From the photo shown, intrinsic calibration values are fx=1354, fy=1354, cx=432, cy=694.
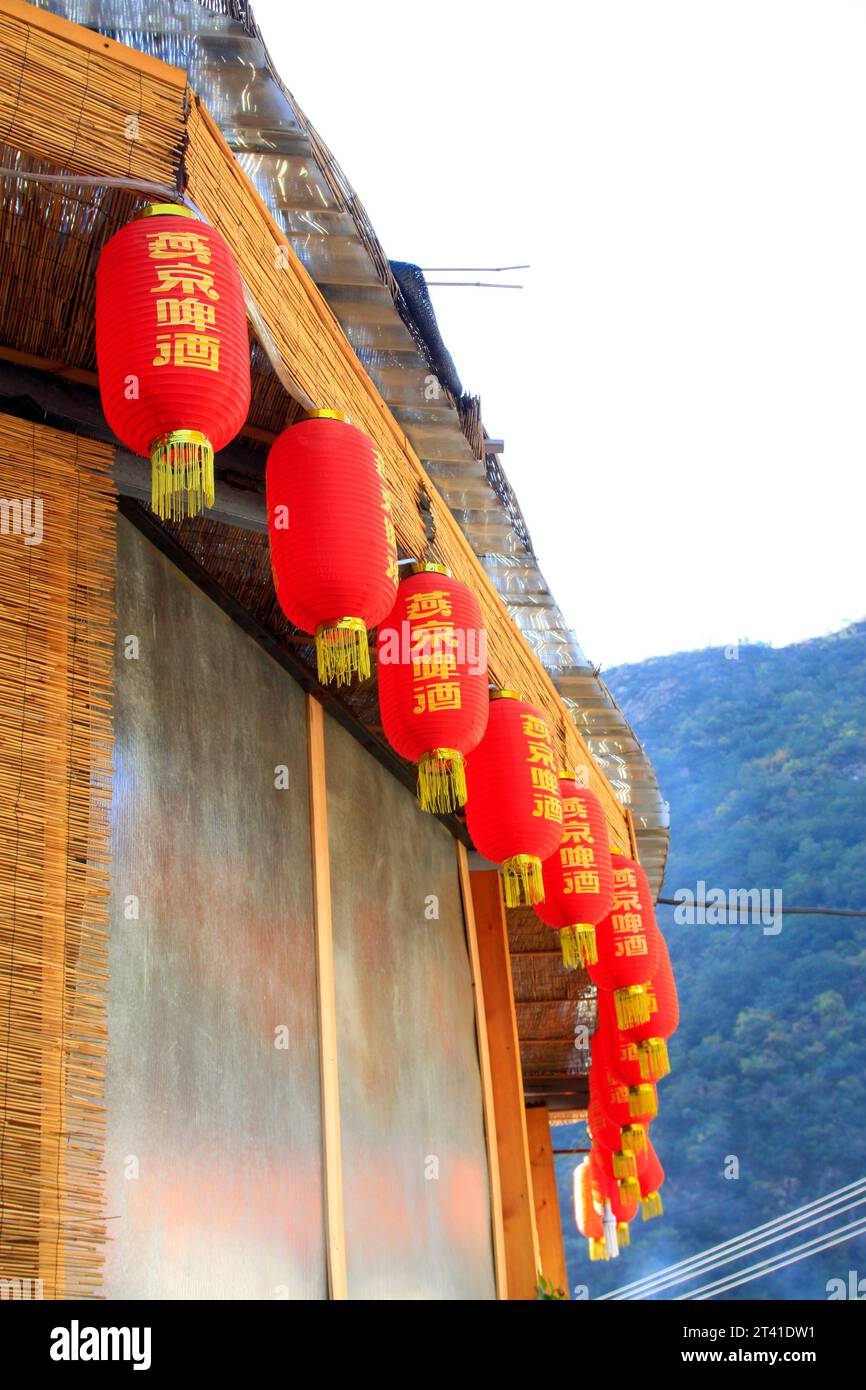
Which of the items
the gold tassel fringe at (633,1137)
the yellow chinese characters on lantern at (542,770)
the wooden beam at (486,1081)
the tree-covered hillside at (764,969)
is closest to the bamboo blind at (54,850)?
the yellow chinese characters on lantern at (542,770)

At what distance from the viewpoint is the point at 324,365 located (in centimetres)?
394

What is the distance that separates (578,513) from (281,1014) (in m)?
58.7

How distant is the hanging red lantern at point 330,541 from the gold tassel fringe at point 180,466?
0.45m

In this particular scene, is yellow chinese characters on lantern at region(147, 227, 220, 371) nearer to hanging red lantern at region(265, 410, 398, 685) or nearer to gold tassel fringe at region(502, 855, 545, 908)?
hanging red lantern at region(265, 410, 398, 685)

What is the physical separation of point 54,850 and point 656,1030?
12.2 ft

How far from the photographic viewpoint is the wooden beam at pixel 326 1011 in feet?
13.9

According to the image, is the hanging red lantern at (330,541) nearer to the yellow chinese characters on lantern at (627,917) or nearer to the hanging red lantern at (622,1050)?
the yellow chinese characters on lantern at (627,917)

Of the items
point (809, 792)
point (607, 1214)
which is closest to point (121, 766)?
point (607, 1214)

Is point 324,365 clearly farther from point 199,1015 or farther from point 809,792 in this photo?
point 809,792

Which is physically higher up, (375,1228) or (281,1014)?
(281,1014)

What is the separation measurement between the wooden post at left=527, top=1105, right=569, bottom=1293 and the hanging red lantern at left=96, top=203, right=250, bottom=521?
888 cm

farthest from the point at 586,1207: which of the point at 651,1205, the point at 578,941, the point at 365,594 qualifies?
the point at 365,594

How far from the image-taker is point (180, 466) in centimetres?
282

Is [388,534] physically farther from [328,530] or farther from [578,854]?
[578,854]
